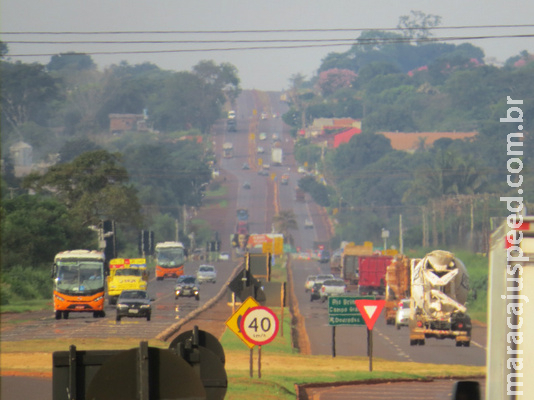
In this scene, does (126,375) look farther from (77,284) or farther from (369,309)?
(77,284)

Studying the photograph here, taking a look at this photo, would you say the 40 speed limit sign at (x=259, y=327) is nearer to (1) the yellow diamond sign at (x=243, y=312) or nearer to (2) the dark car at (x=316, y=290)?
(1) the yellow diamond sign at (x=243, y=312)

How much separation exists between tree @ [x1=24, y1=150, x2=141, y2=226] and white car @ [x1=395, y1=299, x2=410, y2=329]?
1659 inches

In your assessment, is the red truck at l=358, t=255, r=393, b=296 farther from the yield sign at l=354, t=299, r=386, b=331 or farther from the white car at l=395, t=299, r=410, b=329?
the yield sign at l=354, t=299, r=386, b=331

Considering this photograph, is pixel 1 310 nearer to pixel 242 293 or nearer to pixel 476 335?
pixel 476 335

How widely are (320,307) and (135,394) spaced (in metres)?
64.3

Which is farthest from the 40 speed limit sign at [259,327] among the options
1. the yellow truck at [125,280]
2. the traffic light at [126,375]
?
the yellow truck at [125,280]

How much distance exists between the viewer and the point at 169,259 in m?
93.5

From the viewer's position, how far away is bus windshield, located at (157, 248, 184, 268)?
9231cm

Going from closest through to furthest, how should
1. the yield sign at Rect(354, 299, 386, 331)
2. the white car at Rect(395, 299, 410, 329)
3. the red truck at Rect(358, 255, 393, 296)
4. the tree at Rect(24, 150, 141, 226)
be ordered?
the yield sign at Rect(354, 299, 386, 331)
the white car at Rect(395, 299, 410, 329)
the red truck at Rect(358, 255, 393, 296)
the tree at Rect(24, 150, 141, 226)

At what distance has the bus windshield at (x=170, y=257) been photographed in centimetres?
9231

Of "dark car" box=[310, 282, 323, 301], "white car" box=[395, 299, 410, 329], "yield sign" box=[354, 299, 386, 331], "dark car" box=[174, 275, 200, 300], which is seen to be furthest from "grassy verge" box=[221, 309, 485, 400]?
"dark car" box=[310, 282, 323, 301]

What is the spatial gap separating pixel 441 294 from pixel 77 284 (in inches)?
720

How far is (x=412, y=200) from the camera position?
195 metres

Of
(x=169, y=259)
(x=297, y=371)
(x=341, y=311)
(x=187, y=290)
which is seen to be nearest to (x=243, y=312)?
(x=297, y=371)
